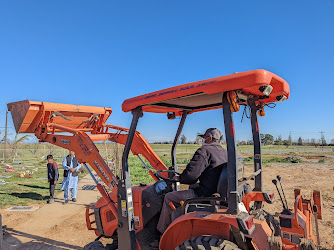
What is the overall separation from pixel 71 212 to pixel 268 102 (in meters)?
6.89

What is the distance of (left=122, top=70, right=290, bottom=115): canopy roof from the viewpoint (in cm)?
257

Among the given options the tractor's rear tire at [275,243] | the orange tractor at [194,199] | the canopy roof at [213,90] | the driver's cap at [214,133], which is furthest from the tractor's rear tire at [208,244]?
the canopy roof at [213,90]

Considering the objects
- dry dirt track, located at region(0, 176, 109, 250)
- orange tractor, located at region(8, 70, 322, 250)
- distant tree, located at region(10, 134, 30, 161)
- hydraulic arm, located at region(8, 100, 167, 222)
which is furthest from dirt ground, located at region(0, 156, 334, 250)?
distant tree, located at region(10, 134, 30, 161)

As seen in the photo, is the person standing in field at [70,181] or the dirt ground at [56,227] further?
the person standing in field at [70,181]

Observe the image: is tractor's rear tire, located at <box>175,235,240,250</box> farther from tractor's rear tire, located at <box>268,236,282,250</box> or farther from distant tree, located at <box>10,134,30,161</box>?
distant tree, located at <box>10,134,30,161</box>

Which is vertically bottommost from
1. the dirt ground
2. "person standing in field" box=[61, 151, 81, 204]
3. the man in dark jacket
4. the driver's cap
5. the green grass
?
the dirt ground

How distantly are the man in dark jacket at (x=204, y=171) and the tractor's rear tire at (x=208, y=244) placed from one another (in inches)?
25.8

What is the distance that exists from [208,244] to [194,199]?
24.3 inches

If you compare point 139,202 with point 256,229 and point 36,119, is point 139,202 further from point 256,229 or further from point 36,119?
point 36,119

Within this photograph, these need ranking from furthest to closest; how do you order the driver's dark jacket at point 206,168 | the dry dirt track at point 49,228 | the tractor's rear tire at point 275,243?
the dry dirt track at point 49,228 < the driver's dark jacket at point 206,168 < the tractor's rear tire at point 275,243

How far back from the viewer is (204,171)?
341 centimetres

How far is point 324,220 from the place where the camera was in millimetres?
7477

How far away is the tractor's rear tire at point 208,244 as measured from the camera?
8.83 ft

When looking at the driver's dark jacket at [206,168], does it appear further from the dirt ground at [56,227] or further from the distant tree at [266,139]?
the dirt ground at [56,227]
